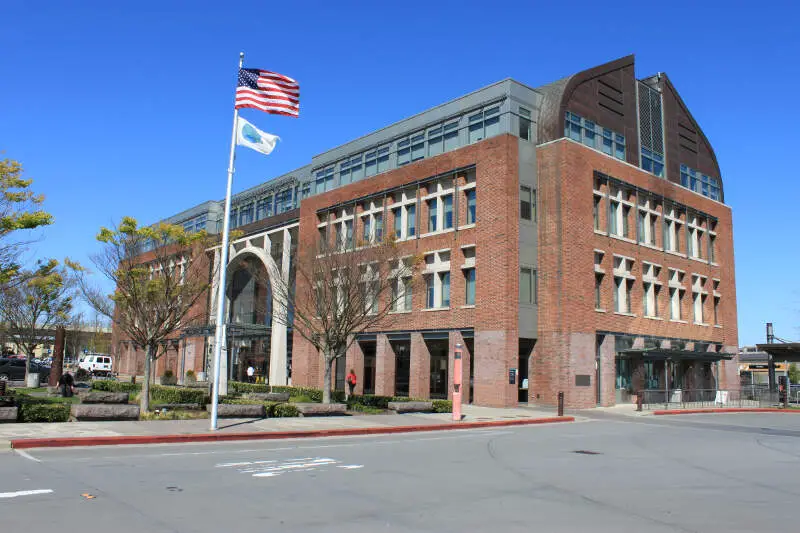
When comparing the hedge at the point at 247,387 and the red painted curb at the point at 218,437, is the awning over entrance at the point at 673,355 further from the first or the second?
the hedge at the point at 247,387

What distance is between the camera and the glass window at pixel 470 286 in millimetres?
35969

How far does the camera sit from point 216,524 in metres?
7.84

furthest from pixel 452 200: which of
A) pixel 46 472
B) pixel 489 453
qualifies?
pixel 46 472

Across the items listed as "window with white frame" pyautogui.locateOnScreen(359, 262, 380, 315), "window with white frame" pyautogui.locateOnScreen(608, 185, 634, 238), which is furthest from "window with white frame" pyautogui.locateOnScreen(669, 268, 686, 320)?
"window with white frame" pyautogui.locateOnScreen(359, 262, 380, 315)

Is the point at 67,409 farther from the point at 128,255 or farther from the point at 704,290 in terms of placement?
the point at 704,290

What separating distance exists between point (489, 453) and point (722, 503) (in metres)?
6.82

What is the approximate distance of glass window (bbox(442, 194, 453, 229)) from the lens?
38.0 m

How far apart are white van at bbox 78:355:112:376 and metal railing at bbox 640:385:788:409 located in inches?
1988

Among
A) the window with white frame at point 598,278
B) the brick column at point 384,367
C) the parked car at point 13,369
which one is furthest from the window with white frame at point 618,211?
the parked car at point 13,369

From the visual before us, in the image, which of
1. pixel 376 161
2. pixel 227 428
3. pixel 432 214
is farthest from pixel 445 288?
pixel 227 428

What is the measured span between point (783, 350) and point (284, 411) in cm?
3203

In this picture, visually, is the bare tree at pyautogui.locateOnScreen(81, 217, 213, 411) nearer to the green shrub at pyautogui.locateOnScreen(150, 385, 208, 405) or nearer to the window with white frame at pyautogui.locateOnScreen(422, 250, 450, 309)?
the green shrub at pyautogui.locateOnScreen(150, 385, 208, 405)

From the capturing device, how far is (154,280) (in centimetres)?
2495

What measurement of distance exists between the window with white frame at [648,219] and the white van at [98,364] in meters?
50.7
